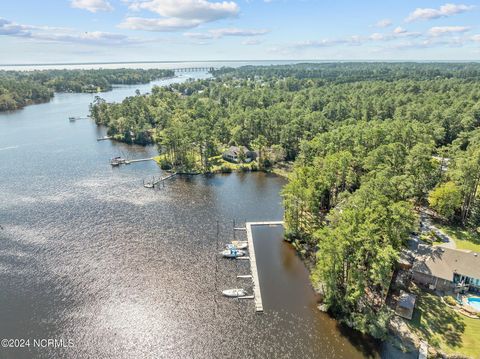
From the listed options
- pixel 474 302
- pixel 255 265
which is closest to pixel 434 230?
pixel 474 302

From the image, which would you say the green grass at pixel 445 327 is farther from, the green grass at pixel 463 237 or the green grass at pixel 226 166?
the green grass at pixel 226 166

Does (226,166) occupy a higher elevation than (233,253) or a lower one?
higher

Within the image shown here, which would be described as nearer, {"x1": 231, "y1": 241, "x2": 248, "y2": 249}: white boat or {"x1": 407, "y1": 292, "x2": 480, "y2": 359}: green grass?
{"x1": 407, "y1": 292, "x2": 480, "y2": 359}: green grass

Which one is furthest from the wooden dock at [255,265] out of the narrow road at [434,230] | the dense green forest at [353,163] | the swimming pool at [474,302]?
the swimming pool at [474,302]

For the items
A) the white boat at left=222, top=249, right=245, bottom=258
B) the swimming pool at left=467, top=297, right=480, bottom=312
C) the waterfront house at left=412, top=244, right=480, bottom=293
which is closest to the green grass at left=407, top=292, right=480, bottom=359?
the swimming pool at left=467, top=297, right=480, bottom=312

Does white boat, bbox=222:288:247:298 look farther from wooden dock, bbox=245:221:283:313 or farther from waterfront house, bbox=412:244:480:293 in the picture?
waterfront house, bbox=412:244:480:293

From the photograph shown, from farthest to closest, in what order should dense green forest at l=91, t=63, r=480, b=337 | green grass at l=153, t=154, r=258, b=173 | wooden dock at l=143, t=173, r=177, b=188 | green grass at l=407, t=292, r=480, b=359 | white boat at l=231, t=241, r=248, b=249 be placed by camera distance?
1. green grass at l=153, t=154, r=258, b=173
2. wooden dock at l=143, t=173, r=177, b=188
3. white boat at l=231, t=241, r=248, b=249
4. dense green forest at l=91, t=63, r=480, b=337
5. green grass at l=407, t=292, r=480, b=359

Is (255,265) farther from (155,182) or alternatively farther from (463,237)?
(155,182)

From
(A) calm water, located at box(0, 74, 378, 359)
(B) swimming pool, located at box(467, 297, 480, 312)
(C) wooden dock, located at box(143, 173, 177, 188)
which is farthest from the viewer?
(C) wooden dock, located at box(143, 173, 177, 188)
